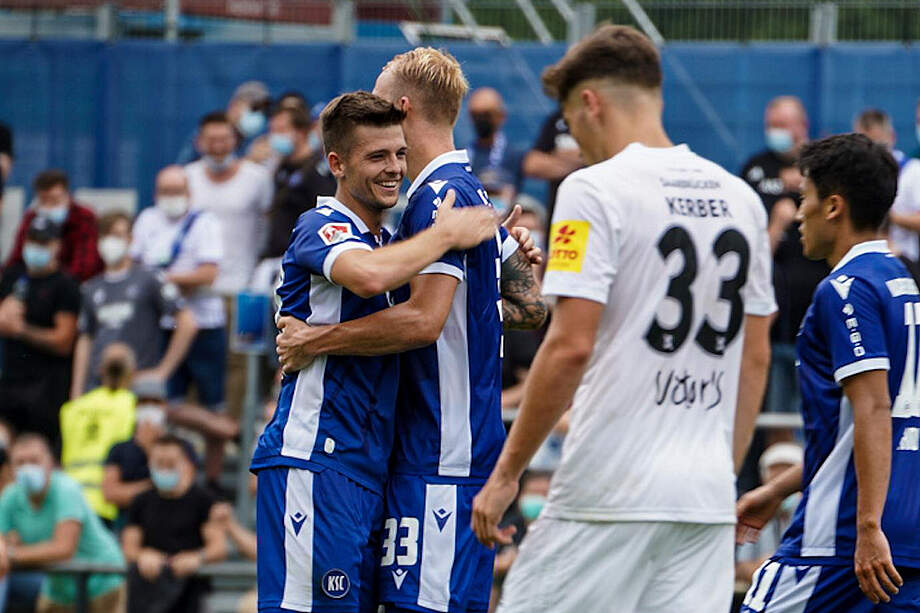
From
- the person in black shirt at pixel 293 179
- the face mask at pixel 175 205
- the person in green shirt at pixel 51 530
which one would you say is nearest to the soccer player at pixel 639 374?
the person in green shirt at pixel 51 530

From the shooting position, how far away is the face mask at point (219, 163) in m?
12.1

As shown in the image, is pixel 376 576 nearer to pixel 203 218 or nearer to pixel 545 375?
pixel 545 375

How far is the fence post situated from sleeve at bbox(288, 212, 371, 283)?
9.30 metres

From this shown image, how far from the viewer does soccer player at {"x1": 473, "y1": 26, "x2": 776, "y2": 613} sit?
5078 millimetres

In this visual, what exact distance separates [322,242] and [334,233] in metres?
0.05

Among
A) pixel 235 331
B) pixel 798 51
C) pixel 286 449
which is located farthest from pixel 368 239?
pixel 798 51

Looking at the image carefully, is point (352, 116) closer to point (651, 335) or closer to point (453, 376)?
point (453, 376)

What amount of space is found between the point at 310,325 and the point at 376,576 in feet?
2.90

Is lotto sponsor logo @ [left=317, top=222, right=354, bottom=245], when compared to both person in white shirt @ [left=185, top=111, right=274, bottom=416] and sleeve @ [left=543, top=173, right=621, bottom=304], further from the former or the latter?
person in white shirt @ [left=185, top=111, right=274, bottom=416]

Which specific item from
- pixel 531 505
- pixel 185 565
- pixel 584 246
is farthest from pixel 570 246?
pixel 185 565

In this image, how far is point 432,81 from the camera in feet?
17.8

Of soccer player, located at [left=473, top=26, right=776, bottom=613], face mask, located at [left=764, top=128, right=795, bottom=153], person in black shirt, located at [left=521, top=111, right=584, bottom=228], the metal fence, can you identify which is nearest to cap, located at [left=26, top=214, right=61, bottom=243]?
the metal fence

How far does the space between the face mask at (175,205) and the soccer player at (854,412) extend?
7034 millimetres

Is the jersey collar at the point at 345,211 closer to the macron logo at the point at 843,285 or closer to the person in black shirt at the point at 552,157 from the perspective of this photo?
the macron logo at the point at 843,285
